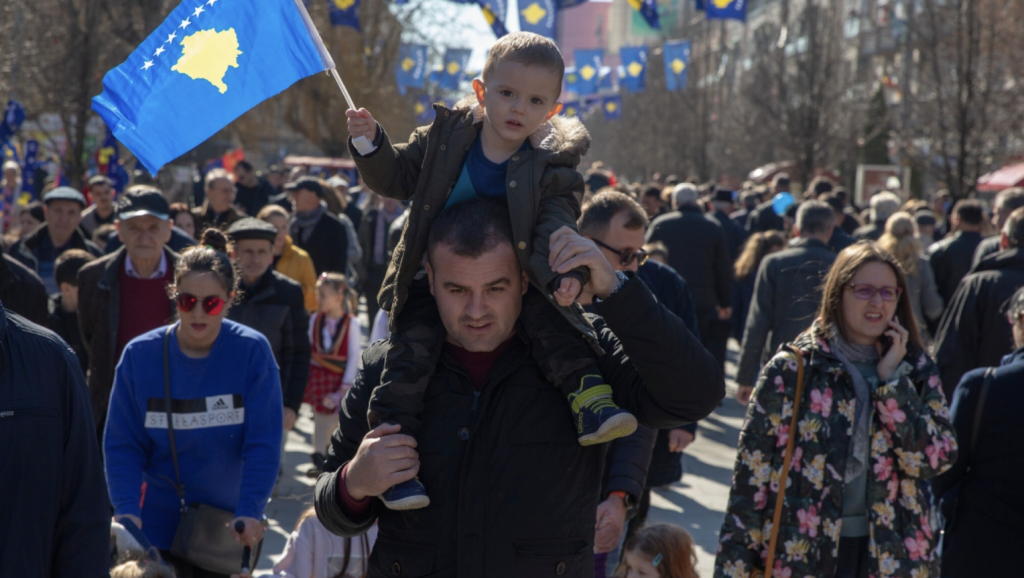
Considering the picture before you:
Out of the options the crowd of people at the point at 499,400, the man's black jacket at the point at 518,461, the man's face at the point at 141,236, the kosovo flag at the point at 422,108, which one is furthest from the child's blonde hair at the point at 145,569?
the kosovo flag at the point at 422,108

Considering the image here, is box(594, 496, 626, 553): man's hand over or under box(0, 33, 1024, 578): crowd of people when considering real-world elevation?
under

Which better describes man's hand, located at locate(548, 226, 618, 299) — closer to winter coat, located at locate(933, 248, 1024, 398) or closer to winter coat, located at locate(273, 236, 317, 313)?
winter coat, located at locate(933, 248, 1024, 398)

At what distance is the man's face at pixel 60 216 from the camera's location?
28.6 feet

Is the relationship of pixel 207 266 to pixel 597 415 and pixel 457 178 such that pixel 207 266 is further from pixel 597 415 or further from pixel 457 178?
pixel 597 415

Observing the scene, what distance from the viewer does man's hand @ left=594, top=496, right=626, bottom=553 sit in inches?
151

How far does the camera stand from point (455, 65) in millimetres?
28672

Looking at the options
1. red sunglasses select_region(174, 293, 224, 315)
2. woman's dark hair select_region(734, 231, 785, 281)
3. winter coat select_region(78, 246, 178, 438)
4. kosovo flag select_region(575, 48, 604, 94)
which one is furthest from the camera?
kosovo flag select_region(575, 48, 604, 94)

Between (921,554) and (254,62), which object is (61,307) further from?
(921,554)

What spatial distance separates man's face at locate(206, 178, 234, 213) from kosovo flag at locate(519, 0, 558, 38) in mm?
7825

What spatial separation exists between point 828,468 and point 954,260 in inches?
250

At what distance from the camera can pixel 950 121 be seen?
65.7 feet

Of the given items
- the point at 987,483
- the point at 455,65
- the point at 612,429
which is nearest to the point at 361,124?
the point at 612,429

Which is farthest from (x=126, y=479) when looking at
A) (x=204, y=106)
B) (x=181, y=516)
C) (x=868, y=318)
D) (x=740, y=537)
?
(x=868, y=318)

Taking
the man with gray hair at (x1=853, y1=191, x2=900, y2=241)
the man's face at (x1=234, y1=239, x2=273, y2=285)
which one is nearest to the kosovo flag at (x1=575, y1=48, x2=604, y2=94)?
the man with gray hair at (x1=853, y1=191, x2=900, y2=241)
